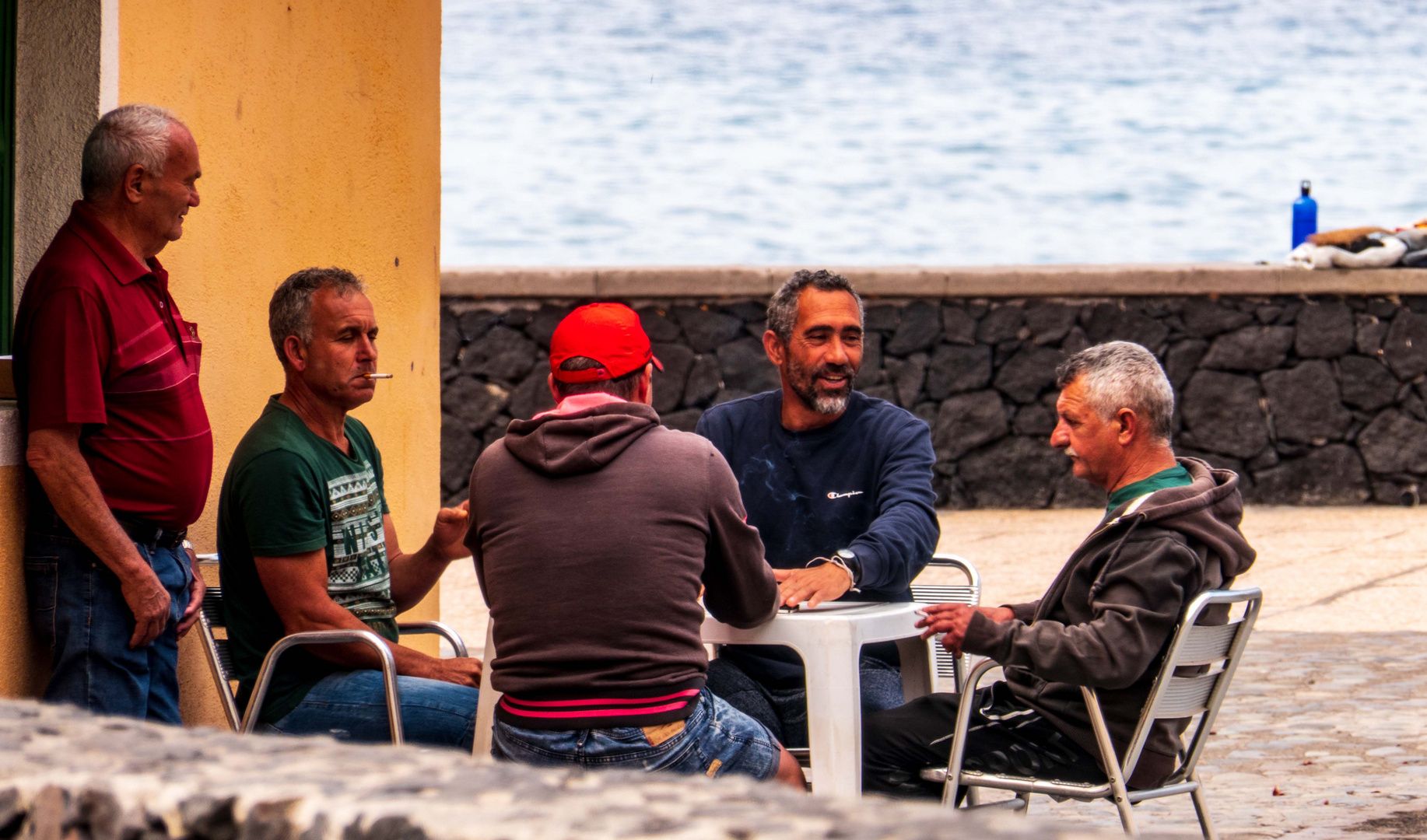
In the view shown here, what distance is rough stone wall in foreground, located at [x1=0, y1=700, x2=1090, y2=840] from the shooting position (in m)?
1.03

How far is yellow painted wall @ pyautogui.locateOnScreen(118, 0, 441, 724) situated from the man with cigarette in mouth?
0.54 metres

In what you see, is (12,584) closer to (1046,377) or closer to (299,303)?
(299,303)

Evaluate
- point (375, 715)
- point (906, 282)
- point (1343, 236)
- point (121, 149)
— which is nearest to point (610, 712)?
point (375, 715)

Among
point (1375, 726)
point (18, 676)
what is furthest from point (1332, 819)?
point (18, 676)

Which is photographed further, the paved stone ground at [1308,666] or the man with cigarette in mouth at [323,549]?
the paved stone ground at [1308,666]

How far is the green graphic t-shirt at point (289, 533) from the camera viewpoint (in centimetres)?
307

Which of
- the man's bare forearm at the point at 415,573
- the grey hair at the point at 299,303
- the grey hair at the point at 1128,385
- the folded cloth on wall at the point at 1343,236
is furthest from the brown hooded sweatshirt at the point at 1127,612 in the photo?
the folded cloth on wall at the point at 1343,236

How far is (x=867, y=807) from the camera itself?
3.49 feet

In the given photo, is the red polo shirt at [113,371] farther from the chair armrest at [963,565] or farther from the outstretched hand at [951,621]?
the chair armrest at [963,565]

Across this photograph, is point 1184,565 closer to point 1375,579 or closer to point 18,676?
point 18,676

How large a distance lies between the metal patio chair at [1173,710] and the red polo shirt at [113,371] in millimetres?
1581

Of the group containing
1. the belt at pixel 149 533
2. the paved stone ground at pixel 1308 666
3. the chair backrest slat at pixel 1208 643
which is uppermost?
the belt at pixel 149 533

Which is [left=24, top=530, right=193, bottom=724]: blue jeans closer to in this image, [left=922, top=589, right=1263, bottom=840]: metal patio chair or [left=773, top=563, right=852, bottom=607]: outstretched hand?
[left=773, top=563, right=852, bottom=607]: outstretched hand

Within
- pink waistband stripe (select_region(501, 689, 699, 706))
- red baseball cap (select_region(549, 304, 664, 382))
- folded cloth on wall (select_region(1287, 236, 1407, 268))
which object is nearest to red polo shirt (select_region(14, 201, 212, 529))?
red baseball cap (select_region(549, 304, 664, 382))
